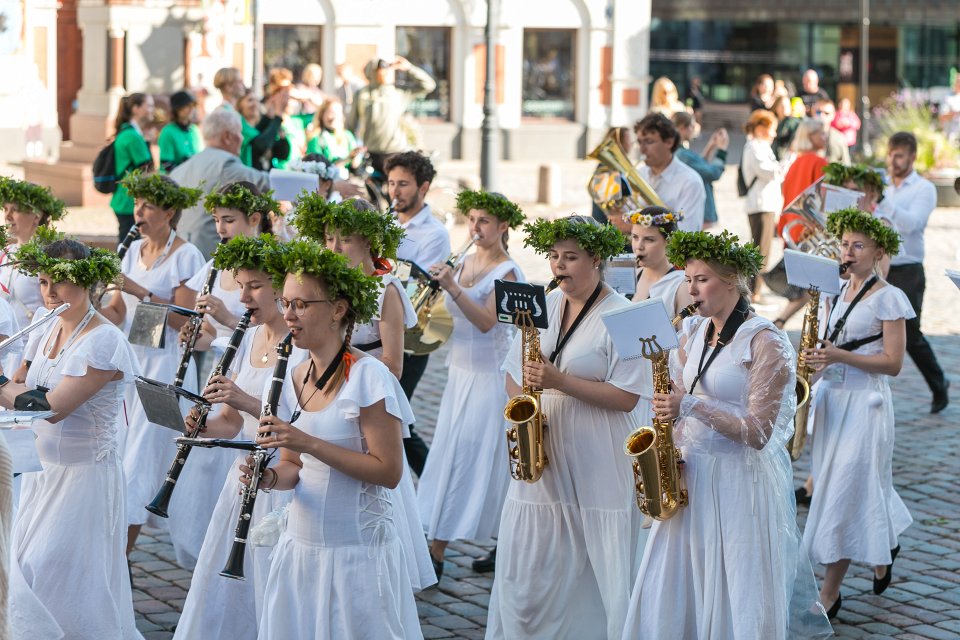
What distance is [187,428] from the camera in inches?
232

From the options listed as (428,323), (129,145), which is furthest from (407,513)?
(129,145)

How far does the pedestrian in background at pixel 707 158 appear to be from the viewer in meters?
12.9

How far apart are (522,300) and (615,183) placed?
382cm

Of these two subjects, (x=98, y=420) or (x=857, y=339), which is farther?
(x=857, y=339)

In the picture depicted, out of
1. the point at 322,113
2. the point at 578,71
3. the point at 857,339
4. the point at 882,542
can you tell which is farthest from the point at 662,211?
the point at 578,71

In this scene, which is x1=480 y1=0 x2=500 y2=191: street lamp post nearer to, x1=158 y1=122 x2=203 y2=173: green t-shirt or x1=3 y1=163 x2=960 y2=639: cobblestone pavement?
x1=3 y1=163 x2=960 y2=639: cobblestone pavement

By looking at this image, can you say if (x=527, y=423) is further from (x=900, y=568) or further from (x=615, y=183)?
(x=615, y=183)

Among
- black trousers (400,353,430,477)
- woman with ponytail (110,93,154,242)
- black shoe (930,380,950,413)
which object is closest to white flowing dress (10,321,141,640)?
black trousers (400,353,430,477)

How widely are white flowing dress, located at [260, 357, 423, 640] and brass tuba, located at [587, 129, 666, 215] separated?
4744 mm

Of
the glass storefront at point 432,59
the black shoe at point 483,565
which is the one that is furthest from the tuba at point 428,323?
the glass storefront at point 432,59

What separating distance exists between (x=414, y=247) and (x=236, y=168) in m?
2.30

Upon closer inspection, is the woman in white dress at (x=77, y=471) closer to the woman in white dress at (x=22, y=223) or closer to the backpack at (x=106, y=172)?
the woman in white dress at (x=22, y=223)

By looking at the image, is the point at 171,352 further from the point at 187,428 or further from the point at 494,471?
the point at 187,428

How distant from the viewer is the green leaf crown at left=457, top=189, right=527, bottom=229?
26.0 feet
